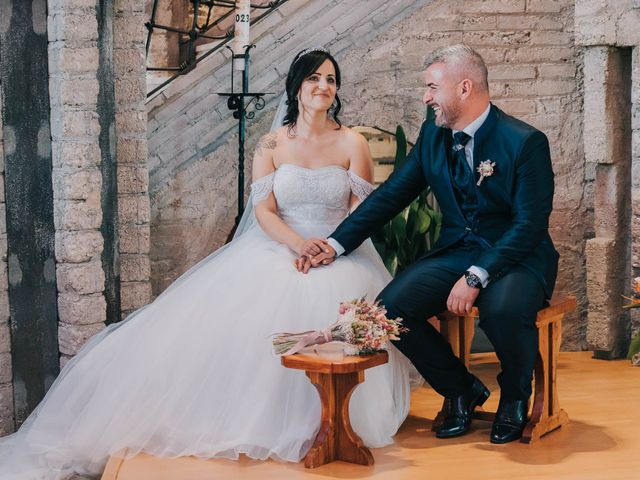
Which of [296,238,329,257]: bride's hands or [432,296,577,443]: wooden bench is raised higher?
[296,238,329,257]: bride's hands

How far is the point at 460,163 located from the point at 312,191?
0.71 metres

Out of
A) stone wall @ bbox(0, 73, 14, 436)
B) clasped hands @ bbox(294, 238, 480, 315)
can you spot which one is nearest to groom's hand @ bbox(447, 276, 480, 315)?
clasped hands @ bbox(294, 238, 480, 315)

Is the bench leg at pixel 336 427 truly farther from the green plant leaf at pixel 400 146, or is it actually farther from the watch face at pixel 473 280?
the green plant leaf at pixel 400 146

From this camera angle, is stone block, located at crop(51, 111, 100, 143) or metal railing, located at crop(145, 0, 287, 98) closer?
stone block, located at crop(51, 111, 100, 143)

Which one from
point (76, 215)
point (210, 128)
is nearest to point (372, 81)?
point (210, 128)

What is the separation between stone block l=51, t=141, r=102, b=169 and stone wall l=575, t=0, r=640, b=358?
2.57 metres

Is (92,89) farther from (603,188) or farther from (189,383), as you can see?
(603,188)

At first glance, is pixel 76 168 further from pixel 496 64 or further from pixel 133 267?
pixel 496 64

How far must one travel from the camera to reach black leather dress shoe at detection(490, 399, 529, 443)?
3.95 meters

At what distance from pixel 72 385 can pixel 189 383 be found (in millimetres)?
579

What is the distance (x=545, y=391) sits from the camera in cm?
405

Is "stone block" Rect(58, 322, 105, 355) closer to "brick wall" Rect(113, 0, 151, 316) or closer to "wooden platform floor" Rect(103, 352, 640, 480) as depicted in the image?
"brick wall" Rect(113, 0, 151, 316)

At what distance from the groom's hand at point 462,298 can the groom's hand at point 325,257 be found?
562mm

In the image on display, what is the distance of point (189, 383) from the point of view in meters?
3.99
